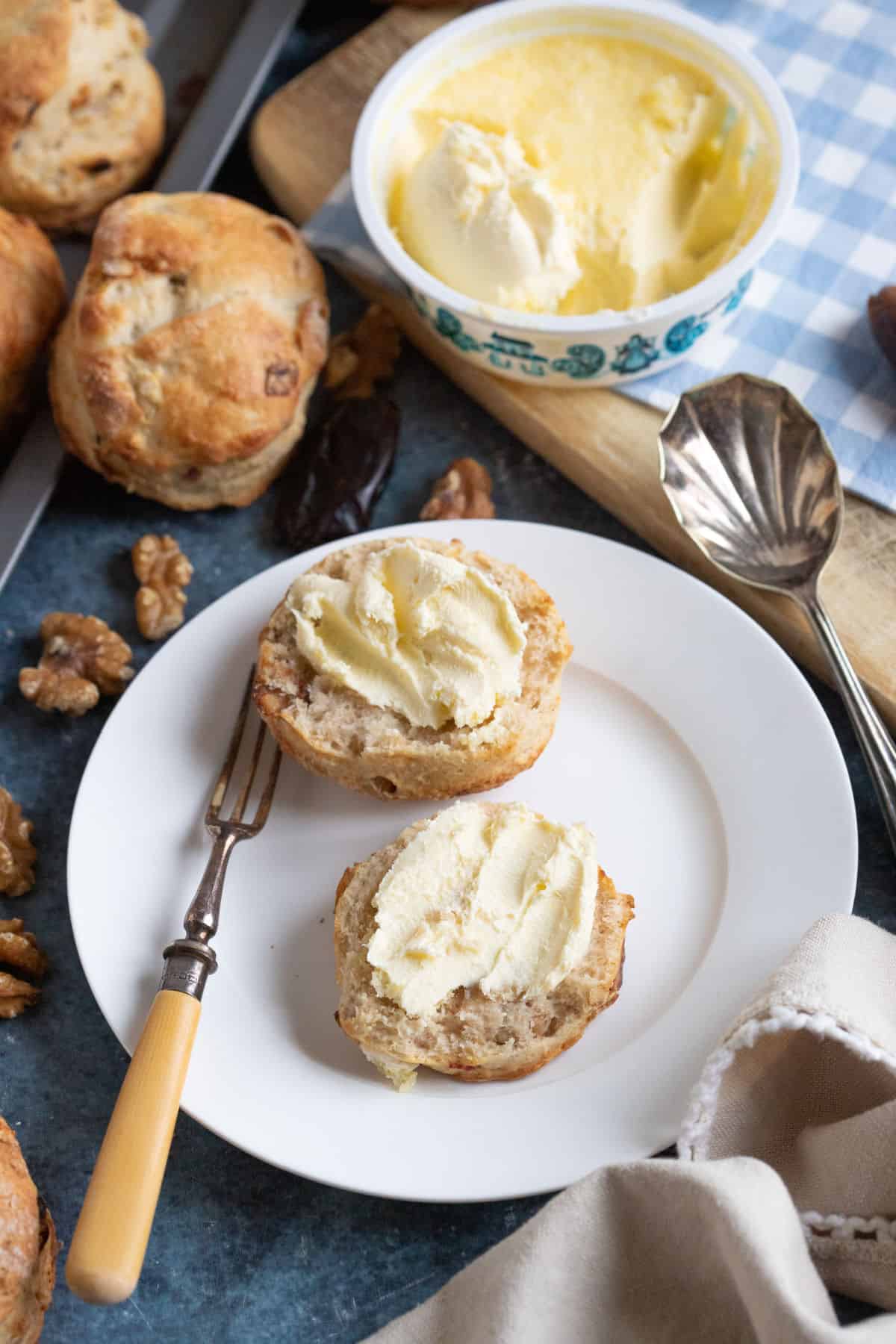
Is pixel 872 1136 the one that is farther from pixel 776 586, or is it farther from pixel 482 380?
pixel 482 380

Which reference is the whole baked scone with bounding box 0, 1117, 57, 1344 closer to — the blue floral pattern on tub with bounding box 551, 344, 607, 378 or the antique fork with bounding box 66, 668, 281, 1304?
the antique fork with bounding box 66, 668, 281, 1304

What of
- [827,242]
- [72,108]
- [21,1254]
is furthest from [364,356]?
[21,1254]

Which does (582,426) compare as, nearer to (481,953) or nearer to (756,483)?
(756,483)

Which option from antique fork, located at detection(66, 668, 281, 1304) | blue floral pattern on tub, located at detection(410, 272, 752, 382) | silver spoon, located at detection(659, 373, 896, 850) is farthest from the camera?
blue floral pattern on tub, located at detection(410, 272, 752, 382)

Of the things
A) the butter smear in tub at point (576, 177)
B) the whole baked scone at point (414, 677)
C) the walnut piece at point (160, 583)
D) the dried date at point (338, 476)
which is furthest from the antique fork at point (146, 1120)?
the butter smear in tub at point (576, 177)

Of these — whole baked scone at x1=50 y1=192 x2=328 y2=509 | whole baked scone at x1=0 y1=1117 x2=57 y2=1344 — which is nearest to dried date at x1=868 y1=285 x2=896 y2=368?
whole baked scone at x1=50 y1=192 x2=328 y2=509

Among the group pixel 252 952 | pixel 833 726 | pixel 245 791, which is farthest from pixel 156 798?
pixel 833 726
